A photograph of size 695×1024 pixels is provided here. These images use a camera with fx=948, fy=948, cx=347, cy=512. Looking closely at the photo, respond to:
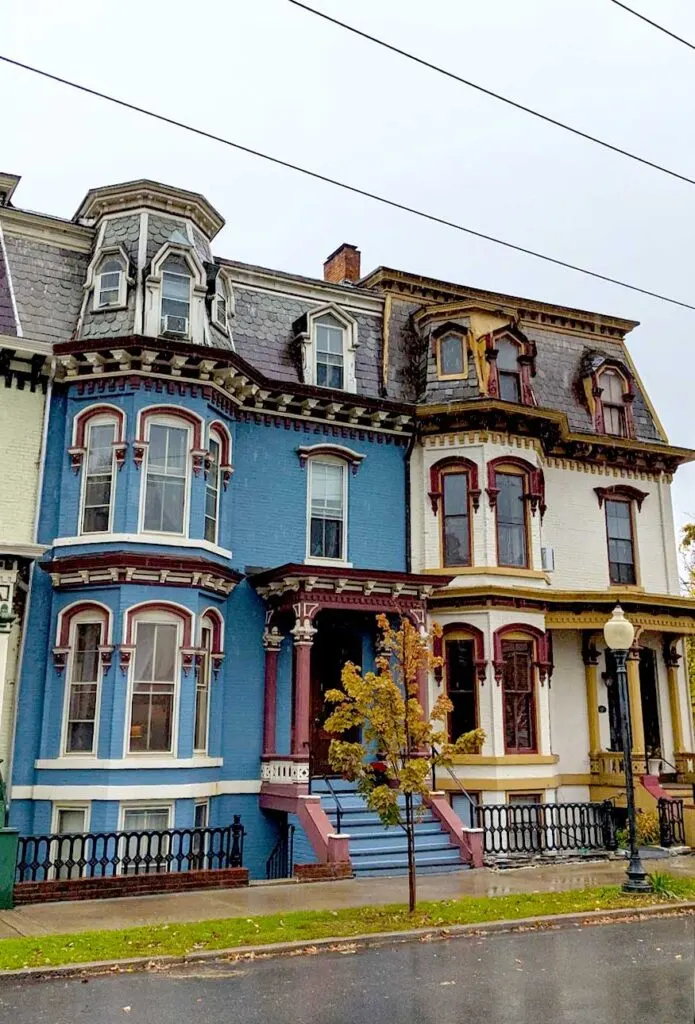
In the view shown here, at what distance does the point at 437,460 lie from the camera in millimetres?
21297

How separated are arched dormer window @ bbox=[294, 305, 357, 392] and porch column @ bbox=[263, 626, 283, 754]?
18.4 ft

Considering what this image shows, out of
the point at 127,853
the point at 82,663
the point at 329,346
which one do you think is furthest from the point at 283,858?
the point at 329,346

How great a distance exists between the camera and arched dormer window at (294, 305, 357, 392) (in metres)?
20.8

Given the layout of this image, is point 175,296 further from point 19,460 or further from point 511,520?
point 511,520

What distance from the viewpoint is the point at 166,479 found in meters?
17.6

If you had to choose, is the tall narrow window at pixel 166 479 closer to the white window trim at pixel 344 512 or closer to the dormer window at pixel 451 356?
the white window trim at pixel 344 512

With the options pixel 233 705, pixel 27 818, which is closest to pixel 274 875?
pixel 233 705

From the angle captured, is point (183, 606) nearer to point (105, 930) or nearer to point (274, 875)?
point (274, 875)

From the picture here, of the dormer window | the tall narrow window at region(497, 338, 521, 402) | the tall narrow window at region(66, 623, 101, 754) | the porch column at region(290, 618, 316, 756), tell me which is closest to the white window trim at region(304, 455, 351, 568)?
the porch column at region(290, 618, 316, 756)

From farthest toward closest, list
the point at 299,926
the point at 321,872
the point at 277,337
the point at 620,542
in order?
the point at 620,542
the point at 277,337
the point at 321,872
the point at 299,926

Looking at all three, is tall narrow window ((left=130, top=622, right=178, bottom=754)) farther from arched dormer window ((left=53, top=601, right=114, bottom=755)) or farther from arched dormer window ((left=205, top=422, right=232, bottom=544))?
arched dormer window ((left=205, top=422, right=232, bottom=544))

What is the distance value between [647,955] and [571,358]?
17543 millimetres

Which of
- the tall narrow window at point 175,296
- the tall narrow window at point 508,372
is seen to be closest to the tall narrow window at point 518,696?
the tall narrow window at point 508,372

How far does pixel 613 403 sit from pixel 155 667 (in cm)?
1393
